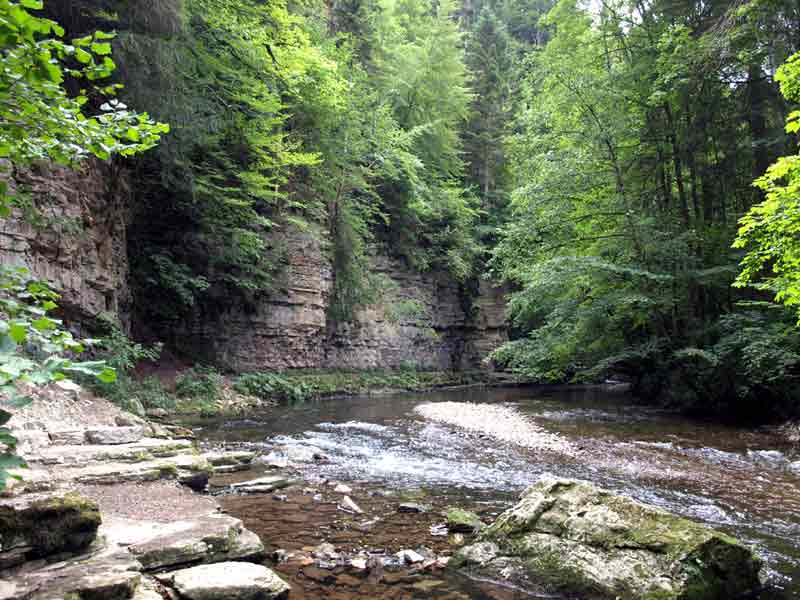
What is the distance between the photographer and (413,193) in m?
27.5

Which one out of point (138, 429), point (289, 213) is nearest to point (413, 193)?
point (289, 213)

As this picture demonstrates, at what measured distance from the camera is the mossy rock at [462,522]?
5.72 meters

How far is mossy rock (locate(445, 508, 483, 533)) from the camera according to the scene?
572cm

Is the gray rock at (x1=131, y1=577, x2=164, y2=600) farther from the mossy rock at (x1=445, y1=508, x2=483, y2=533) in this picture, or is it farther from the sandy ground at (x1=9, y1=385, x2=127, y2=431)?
the sandy ground at (x1=9, y1=385, x2=127, y2=431)

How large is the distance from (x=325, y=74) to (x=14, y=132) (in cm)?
1795

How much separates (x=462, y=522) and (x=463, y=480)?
223 centimetres

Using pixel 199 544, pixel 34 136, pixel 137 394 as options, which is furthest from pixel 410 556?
pixel 137 394

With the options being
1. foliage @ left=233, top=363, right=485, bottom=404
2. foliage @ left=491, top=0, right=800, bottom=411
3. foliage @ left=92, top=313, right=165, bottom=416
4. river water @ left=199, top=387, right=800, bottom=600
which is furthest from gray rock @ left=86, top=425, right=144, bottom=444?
foliage @ left=491, top=0, right=800, bottom=411

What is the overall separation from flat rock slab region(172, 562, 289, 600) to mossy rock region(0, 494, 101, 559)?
74cm

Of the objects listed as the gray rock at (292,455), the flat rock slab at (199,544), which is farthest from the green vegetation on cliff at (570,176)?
the flat rock slab at (199,544)

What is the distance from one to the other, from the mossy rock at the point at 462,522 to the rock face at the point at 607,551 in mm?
397

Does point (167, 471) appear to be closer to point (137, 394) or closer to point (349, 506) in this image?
point (349, 506)

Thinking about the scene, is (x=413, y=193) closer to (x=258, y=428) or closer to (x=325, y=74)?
(x=325, y=74)

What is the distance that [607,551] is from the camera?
4547 millimetres
